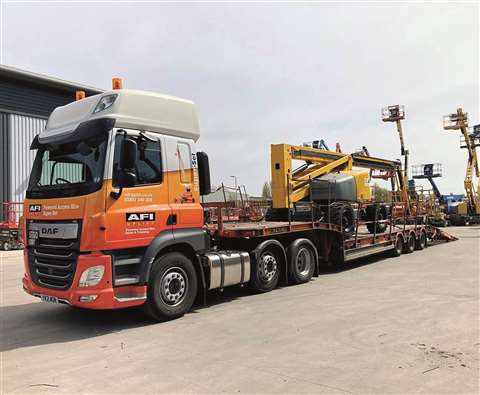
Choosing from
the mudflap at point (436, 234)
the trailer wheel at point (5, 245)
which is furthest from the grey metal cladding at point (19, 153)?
the mudflap at point (436, 234)

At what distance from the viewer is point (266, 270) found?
29.7 feet

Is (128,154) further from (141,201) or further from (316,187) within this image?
(316,187)

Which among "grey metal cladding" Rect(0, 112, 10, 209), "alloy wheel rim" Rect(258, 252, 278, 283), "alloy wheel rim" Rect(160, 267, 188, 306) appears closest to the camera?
"alloy wheel rim" Rect(160, 267, 188, 306)

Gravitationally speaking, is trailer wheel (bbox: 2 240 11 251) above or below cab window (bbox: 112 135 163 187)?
below

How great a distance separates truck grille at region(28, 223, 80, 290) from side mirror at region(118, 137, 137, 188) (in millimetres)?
1017

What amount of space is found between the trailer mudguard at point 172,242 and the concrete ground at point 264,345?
89 cm

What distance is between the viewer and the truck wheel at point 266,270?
346 inches

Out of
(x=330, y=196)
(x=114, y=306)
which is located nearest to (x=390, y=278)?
(x=330, y=196)

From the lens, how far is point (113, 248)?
6.18 metres

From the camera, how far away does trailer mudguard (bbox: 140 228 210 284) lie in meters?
6.45

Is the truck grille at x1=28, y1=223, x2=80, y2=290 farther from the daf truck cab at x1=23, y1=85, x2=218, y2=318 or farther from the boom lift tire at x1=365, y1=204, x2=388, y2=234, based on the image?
the boom lift tire at x1=365, y1=204, x2=388, y2=234

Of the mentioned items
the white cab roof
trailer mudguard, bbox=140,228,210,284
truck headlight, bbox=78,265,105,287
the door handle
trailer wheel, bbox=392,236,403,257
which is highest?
the white cab roof

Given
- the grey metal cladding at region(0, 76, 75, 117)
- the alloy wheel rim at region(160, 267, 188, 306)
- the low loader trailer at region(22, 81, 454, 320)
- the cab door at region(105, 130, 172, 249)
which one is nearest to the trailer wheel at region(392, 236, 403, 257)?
the low loader trailer at region(22, 81, 454, 320)

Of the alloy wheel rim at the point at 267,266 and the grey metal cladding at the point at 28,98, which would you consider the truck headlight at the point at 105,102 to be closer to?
the alloy wheel rim at the point at 267,266
